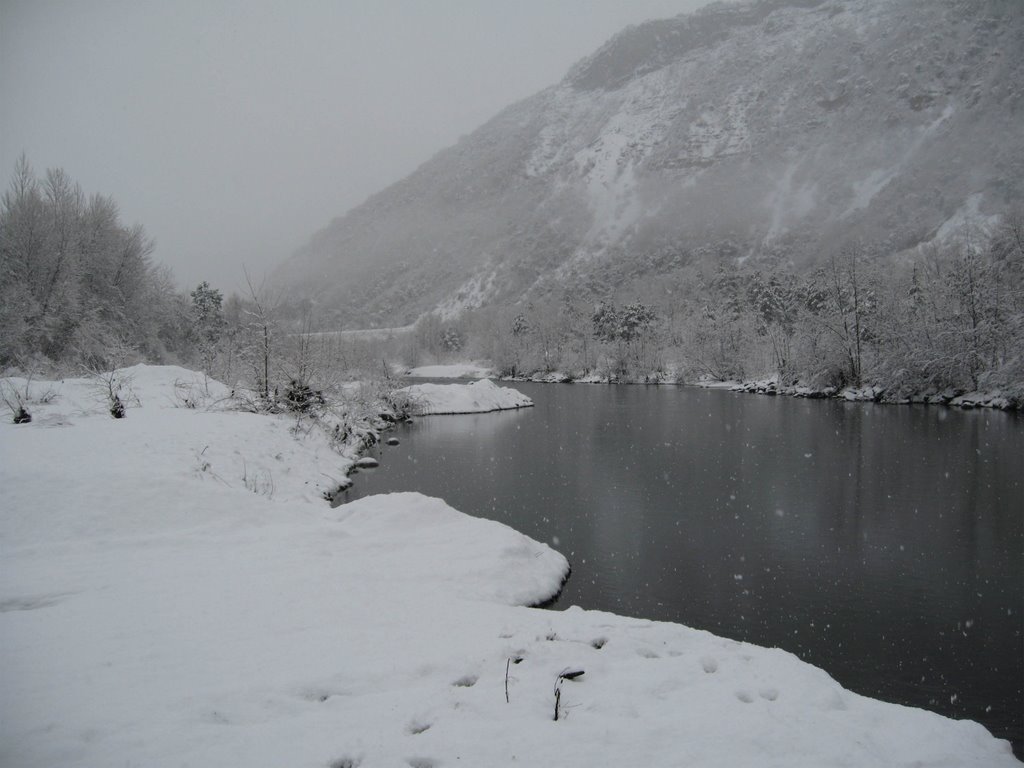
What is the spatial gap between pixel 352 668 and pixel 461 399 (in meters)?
38.2

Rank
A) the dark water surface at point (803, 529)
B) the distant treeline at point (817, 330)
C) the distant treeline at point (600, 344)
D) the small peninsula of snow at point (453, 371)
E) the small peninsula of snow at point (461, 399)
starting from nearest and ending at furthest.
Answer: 1. the dark water surface at point (803, 529)
2. the distant treeline at point (600, 344)
3. the distant treeline at point (817, 330)
4. the small peninsula of snow at point (461, 399)
5. the small peninsula of snow at point (453, 371)

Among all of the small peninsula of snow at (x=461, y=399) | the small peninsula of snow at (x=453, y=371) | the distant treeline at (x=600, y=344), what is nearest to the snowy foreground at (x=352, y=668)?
the distant treeline at (x=600, y=344)

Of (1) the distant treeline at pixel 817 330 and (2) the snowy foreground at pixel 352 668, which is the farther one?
(1) the distant treeline at pixel 817 330

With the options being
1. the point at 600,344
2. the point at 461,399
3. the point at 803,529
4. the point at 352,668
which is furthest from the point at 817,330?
the point at 352,668

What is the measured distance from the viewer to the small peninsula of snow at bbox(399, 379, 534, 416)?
4119 cm

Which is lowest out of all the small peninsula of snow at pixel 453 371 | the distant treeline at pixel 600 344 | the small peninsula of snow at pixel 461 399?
the small peninsula of snow at pixel 461 399

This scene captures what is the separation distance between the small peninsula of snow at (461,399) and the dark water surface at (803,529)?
1049 centimetres

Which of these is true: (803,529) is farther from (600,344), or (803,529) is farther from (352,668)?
(600,344)

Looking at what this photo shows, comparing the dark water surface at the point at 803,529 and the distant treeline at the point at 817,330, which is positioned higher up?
the distant treeline at the point at 817,330

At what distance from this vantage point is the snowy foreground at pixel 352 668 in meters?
4.00

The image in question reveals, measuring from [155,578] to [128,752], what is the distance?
169 inches

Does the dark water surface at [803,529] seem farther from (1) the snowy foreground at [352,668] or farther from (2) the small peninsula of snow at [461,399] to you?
(2) the small peninsula of snow at [461,399]

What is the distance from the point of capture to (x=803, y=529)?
45.9ft

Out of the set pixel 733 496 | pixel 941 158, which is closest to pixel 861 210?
pixel 941 158
